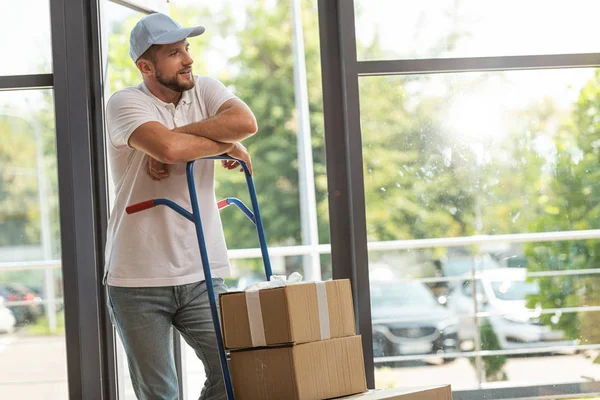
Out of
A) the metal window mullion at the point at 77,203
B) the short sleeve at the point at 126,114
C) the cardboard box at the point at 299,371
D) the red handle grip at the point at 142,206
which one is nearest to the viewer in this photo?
the cardboard box at the point at 299,371

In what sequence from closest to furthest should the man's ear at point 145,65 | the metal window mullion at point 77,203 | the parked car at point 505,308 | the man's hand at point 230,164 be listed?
1. the man's ear at point 145,65
2. the man's hand at point 230,164
3. the metal window mullion at point 77,203
4. the parked car at point 505,308

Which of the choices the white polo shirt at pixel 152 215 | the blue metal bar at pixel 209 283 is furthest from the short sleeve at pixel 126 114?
the blue metal bar at pixel 209 283

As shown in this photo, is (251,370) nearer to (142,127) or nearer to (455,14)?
(142,127)

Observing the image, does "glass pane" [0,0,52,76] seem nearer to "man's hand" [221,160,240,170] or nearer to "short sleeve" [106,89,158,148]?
"short sleeve" [106,89,158,148]

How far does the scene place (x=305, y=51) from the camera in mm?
10977

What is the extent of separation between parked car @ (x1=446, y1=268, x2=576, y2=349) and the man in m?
1.05

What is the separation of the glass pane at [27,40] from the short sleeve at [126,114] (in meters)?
0.72

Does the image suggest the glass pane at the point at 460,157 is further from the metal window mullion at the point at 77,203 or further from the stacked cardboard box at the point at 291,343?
the metal window mullion at the point at 77,203

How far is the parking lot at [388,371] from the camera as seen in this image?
2.92m

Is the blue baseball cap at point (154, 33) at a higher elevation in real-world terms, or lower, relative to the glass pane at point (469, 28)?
lower

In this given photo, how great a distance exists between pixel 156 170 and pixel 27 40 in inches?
39.3

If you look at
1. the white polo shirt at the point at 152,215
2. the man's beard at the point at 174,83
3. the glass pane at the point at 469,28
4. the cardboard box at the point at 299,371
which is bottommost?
the cardboard box at the point at 299,371

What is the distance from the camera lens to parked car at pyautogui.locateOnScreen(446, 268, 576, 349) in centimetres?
296

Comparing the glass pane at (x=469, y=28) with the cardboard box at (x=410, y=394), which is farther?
the glass pane at (x=469, y=28)
